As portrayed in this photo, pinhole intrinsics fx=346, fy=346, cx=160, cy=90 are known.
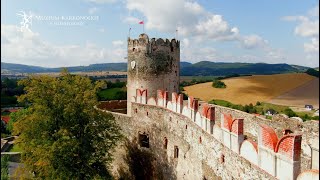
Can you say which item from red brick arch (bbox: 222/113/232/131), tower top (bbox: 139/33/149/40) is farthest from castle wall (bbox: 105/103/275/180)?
tower top (bbox: 139/33/149/40)

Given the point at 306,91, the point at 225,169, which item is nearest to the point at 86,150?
the point at 225,169

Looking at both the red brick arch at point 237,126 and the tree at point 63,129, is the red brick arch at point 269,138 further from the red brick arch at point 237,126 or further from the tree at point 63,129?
the tree at point 63,129

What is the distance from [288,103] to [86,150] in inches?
1464

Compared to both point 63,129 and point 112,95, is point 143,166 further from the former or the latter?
point 112,95

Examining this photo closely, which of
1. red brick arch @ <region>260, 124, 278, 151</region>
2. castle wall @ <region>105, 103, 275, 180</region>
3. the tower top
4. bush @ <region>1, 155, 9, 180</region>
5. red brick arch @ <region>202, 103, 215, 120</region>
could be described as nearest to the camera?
red brick arch @ <region>260, 124, 278, 151</region>

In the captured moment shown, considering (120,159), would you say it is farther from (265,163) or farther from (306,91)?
(306,91)

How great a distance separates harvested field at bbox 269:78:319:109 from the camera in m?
45.7

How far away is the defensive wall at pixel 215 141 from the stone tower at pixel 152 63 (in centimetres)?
71

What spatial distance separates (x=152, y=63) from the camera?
19.2 metres

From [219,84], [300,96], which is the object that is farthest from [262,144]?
[219,84]

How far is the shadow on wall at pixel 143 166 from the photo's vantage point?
17.0m

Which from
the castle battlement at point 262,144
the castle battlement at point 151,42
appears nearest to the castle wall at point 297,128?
the castle battlement at point 262,144

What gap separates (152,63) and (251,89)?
3952 cm

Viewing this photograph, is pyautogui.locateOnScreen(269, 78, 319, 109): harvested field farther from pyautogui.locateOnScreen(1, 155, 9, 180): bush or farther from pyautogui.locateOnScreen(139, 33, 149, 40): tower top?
pyautogui.locateOnScreen(1, 155, 9, 180): bush
